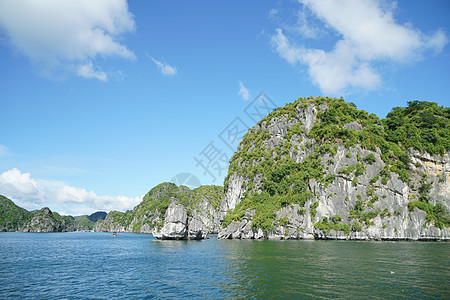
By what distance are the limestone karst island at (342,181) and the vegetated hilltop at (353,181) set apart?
0.24 metres

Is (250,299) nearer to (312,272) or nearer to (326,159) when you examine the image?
(312,272)

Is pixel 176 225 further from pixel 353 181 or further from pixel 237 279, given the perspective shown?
pixel 353 181

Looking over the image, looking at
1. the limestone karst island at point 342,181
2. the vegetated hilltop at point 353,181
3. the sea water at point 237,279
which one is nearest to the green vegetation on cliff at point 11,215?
the limestone karst island at point 342,181

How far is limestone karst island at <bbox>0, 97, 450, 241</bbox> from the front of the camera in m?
67.1

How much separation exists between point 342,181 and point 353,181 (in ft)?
9.02

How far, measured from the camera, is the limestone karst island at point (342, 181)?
67.1m

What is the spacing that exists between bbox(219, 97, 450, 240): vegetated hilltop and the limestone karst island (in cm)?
24

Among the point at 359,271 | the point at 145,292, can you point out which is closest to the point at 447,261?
the point at 359,271

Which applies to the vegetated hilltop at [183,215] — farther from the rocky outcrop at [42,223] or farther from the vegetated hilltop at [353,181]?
the rocky outcrop at [42,223]

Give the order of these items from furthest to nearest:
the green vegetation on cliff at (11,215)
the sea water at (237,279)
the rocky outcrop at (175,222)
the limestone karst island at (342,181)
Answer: the green vegetation on cliff at (11,215) → the rocky outcrop at (175,222) → the limestone karst island at (342,181) → the sea water at (237,279)

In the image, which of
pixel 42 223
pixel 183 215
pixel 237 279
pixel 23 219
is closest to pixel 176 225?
pixel 183 215

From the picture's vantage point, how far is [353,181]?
72.0 meters

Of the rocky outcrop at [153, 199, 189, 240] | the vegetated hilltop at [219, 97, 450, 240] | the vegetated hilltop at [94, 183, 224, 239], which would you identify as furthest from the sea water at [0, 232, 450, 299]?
the vegetated hilltop at [219, 97, 450, 240]

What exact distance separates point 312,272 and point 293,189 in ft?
183
